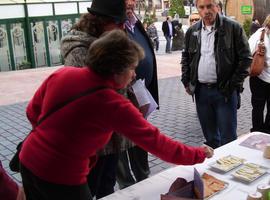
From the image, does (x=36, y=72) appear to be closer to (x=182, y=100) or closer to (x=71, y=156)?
(x=182, y=100)

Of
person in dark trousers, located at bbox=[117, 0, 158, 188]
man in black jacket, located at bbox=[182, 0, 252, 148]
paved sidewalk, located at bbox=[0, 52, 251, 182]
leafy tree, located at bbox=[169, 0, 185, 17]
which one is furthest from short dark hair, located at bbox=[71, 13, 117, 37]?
leafy tree, located at bbox=[169, 0, 185, 17]

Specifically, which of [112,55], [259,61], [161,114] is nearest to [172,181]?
[112,55]

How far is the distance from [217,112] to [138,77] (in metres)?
1.01

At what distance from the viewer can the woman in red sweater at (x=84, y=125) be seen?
1.53m

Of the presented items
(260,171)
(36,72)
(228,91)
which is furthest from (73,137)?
(36,72)

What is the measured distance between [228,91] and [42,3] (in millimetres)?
10745

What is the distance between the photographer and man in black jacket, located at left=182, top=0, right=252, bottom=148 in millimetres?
3184

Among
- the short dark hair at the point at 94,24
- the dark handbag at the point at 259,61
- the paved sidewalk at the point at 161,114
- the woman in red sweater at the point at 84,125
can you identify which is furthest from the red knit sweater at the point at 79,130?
the dark handbag at the point at 259,61

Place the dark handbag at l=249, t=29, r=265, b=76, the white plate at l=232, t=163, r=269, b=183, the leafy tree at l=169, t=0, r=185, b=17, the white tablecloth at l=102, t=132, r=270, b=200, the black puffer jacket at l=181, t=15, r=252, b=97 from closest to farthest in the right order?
the white tablecloth at l=102, t=132, r=270, b=200
the white plate at l=232, t=163, r=269, b=183
the black puffer jacket at l=181, t=15, r=252, b=97
the dark handbag at l=249, t=29, r=265, b=76
the leafy tree at l=169, t=0, r=185, b=17

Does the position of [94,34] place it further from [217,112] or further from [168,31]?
[168,31]

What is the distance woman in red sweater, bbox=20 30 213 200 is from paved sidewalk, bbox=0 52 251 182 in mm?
2138

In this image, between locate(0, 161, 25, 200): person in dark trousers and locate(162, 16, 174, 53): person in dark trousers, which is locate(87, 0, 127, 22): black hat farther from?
locate(162, 16, 174, 53): person in dark trousers

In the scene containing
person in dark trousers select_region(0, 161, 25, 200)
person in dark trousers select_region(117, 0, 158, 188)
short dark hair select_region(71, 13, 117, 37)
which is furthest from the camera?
person in dark trousers select_region(117, 0, 158, 188)

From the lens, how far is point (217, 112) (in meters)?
3.31
